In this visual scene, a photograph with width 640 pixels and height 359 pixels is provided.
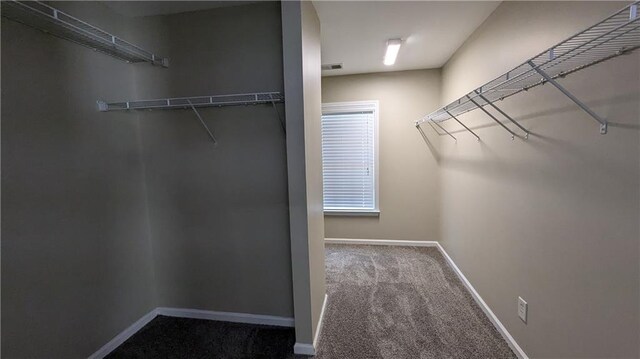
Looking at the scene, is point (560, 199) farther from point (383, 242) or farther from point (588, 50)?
point (383, 242)

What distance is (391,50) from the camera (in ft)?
8.82

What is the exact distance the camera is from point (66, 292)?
5.28 ft

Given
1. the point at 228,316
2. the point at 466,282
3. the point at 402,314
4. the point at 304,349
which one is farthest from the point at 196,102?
the point at 466,282

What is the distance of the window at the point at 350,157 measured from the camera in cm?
372

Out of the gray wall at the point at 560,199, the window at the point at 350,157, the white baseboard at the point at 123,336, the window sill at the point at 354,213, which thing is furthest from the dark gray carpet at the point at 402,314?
the white baseboard at the point at 123,336

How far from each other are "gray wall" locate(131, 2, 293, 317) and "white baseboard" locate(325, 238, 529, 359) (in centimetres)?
158

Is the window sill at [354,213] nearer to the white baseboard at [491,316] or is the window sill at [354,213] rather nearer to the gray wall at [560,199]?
the white baseboard at [491,316]

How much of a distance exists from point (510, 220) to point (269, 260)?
179 cm

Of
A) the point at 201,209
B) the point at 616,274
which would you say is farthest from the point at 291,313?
the point at 616,274

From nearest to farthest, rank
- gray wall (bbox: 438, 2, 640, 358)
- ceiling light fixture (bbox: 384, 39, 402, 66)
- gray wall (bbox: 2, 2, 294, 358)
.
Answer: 1. gray wall (bbox: 438, 2, 640, 358)
2. gray wall (bbox: 2, 2, 294, 358)
3. ceiling light fixture (bbox: 384, 39, 402, 66)

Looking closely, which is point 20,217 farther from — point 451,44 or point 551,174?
point 451,44

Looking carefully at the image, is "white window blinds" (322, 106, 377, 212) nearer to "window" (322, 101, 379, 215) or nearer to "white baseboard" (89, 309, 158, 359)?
"window" (322, 101, 379, 215)

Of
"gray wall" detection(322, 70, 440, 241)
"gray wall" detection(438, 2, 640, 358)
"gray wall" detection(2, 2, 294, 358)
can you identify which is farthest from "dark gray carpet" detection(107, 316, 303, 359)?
"gray wall" detection(322, 70, 440, 241)

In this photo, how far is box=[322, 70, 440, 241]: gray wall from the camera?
11.7 ft
